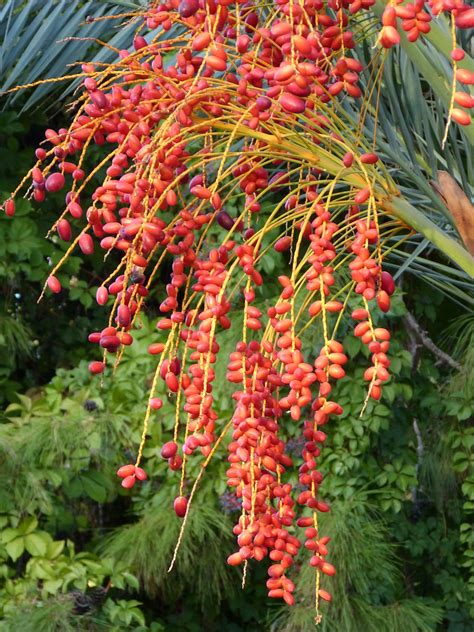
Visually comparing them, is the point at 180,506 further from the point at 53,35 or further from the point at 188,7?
the point at 53,35

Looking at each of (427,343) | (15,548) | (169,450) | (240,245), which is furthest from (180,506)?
(427,343)

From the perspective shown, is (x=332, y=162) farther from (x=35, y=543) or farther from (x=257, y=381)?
(x=35, y=543)

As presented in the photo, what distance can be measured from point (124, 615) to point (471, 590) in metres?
1.30

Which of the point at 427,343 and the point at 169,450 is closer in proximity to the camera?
the point at 169,450

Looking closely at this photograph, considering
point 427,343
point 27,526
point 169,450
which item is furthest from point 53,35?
point 169,450

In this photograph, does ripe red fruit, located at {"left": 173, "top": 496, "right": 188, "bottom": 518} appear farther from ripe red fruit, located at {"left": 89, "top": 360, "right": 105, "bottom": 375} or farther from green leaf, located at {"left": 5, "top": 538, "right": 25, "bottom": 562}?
green leaf, located at {"left": 5, "top": 538, "right": 25, "bottom": 562}

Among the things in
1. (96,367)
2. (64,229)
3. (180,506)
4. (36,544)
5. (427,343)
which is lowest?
(427,343)

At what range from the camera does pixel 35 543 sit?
9.02ft

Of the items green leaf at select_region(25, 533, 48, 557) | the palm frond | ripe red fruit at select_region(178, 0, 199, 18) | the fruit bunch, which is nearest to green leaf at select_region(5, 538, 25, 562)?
green leaf at select_region(25, 533, 48, 557)

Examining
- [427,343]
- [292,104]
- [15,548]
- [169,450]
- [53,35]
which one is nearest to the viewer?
[292,104]

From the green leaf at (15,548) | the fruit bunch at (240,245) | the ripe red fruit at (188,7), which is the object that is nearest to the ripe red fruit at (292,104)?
the fruit bunch at (240,245)

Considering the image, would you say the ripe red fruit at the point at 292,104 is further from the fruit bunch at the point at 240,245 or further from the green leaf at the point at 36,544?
the green leaf at the point at 36,544

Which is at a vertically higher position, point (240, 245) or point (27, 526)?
point (240, 245)

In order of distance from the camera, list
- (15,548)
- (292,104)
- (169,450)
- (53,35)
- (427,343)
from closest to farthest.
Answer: (292,104) < (169,450) < (53,35) < (15,548) < (427,343)
